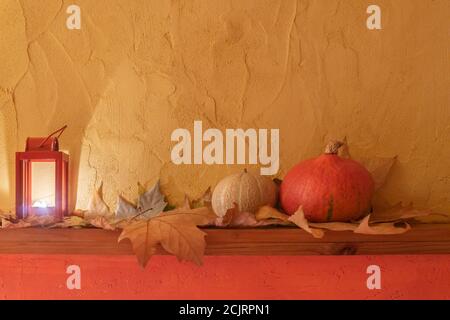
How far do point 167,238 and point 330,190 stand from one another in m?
0.26

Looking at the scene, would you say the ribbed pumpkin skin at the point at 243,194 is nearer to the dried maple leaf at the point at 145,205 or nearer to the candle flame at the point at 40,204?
the dried maple leaf at the point at 145,205

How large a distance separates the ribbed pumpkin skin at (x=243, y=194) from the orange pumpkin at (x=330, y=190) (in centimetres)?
4

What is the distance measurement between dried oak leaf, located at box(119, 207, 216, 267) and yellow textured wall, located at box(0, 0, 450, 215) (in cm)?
20

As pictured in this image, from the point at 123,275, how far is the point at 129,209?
13cm

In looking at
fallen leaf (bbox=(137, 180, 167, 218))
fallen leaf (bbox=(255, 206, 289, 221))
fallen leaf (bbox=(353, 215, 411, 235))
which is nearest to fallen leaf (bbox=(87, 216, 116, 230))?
fallen leaf (bbox=(137, 180, 167, 218))

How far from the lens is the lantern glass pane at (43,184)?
2.56ft

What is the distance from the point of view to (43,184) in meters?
0.79

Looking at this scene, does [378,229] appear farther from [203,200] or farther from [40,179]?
[40,179]

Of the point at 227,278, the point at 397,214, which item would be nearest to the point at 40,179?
the point at 227,278

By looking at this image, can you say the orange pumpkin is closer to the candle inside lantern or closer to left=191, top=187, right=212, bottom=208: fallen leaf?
left=191, top=187, right=212, bottom=208: fallen leaf

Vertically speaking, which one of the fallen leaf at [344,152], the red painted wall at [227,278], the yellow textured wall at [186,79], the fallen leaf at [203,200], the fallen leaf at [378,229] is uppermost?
the yellow textured wall at [186,79]

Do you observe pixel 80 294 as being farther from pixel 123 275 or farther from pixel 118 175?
pixel 118 175

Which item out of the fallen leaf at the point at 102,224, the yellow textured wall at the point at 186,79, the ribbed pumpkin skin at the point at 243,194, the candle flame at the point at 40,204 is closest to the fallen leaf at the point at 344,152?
the yellow textured wall at the point at 186,79

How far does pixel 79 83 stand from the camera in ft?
2.89
